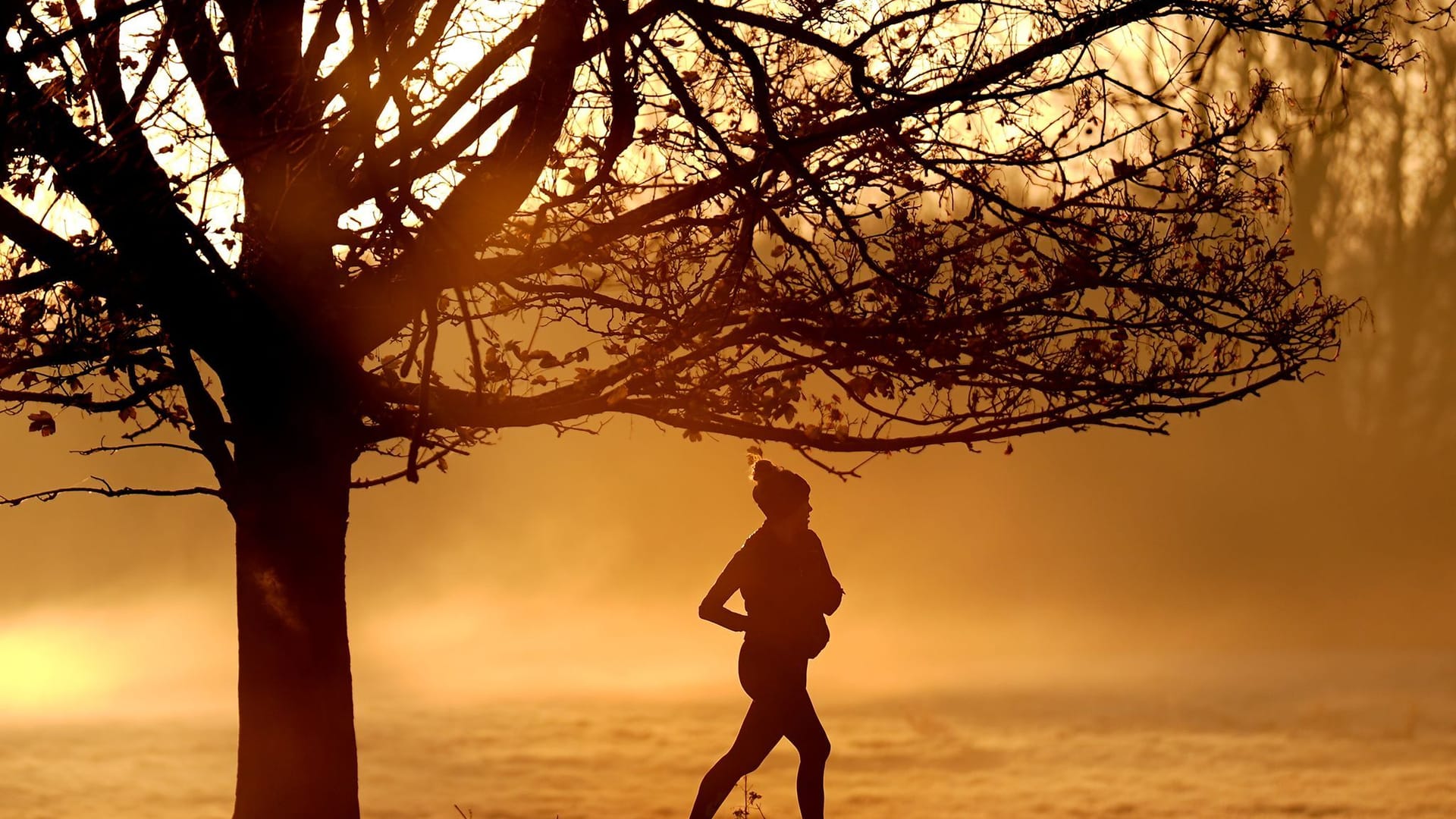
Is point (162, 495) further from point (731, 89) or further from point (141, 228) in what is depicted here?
point (731, 89)

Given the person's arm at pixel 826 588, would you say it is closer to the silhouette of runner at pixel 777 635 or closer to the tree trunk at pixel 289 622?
the silhouette of runner at pixel 777 635

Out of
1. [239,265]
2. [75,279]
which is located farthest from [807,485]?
[75,279]

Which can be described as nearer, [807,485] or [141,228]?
[141,228]

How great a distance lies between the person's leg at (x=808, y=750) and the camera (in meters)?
10.3

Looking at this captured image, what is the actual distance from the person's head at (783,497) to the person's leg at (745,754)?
1.26m

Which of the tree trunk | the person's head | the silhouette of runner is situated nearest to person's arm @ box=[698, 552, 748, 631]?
the silhouette of runner

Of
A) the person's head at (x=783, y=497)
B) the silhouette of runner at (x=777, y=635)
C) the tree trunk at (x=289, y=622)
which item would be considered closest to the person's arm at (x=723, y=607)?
the silhouette of runner at (x=777, y=635)

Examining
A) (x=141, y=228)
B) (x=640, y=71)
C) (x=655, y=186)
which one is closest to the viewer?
(x=640, y=71)

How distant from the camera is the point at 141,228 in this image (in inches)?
363

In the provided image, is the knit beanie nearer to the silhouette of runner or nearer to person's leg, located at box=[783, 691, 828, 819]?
the silhouette of runner

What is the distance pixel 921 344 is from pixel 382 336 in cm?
396

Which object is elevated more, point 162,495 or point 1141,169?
point 1141,169

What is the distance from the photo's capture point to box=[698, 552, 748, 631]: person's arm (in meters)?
10.3

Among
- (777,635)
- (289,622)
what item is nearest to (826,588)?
(777,635)
